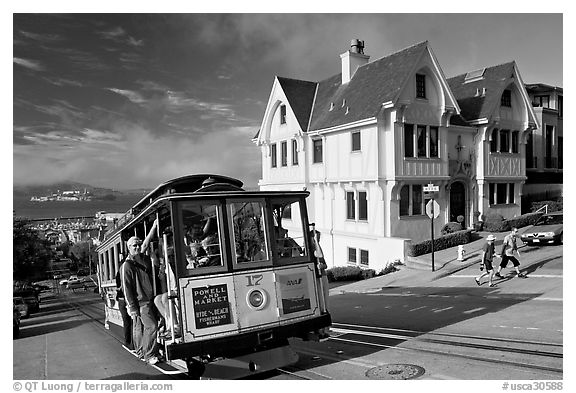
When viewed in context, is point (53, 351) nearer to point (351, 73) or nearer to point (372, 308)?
point (372, 308)

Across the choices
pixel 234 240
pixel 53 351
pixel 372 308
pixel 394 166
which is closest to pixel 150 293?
pixel 234 240

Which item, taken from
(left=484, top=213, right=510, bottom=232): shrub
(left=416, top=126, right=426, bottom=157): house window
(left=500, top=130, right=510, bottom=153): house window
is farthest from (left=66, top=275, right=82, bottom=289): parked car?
(left=500, top=130, right=510, bottom=153): house window

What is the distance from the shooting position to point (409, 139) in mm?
20094

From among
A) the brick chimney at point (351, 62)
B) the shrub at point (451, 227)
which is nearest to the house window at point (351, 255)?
the shrub at point (451, 227)

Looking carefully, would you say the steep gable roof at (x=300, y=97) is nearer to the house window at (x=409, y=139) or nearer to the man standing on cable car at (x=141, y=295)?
the house window at (x=409, y=139)

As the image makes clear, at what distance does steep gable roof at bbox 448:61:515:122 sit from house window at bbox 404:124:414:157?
379 cm

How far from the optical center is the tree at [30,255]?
1074 centimetres

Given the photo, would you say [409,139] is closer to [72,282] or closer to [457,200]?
[457,200]

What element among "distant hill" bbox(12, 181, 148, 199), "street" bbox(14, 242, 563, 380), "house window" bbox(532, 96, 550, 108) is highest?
"house window" bbox(532, 96, 550, 108)

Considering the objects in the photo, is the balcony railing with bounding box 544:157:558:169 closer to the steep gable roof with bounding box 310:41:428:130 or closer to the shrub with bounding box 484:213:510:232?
the shrub with bounding box 484:213:510:232

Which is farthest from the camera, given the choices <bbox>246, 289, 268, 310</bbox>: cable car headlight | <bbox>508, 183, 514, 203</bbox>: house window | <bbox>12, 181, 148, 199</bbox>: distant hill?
<bbox>508, 183, 514, 203</bbox>: house window

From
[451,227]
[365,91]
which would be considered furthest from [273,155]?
[451,227]

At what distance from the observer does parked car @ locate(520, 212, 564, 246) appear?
1678 centimetres

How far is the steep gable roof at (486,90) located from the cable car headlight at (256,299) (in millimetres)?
18090
